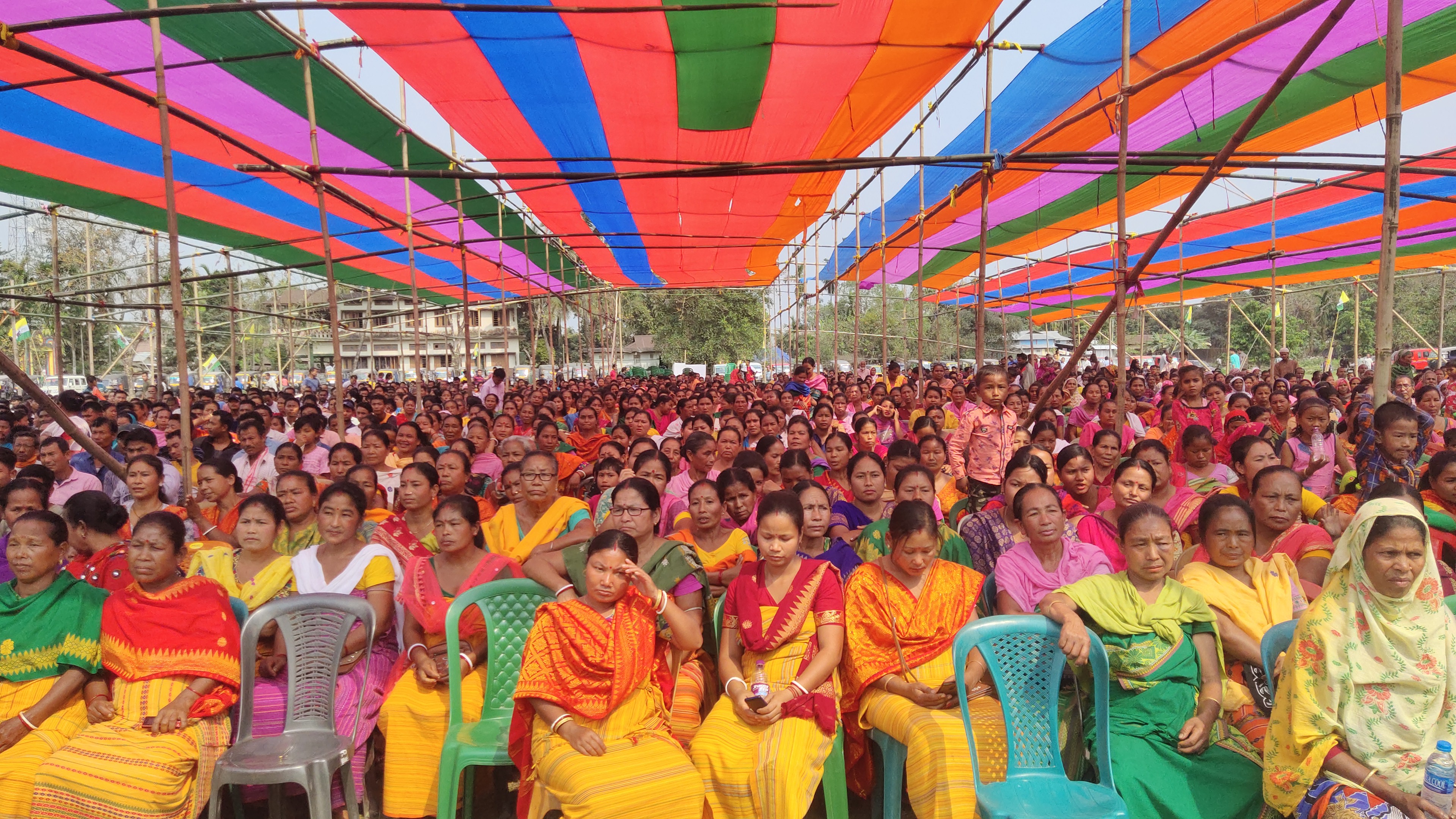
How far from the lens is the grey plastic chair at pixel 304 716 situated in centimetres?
296

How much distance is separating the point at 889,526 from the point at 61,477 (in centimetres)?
598

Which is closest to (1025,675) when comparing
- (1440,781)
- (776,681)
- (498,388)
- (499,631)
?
(776,681)

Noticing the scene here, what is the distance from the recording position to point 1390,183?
11.6ft

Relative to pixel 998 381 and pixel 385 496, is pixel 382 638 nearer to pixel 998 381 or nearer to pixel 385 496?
pixel 385 496

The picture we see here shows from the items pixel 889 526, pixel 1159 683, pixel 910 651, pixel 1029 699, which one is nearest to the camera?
pixel 1159 683

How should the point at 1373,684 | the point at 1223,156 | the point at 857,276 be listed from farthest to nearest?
the point at 857,276 → the point at 1223,156 → the point at 1373,684

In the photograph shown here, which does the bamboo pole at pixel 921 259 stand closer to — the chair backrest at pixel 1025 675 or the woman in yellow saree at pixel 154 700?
the chair backrest at pixel 1025 675

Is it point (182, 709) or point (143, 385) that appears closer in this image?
point (182, 709)

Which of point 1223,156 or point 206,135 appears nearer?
point 1223,156

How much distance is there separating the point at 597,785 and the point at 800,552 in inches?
66.7

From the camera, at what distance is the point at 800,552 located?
4.10 meters

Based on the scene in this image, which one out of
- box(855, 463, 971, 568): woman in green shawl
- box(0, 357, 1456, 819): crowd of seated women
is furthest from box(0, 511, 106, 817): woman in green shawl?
box(855, 463, 971, 568): woman in green shawl

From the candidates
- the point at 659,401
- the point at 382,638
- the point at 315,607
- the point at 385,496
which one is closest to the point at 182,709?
the point at 315,607

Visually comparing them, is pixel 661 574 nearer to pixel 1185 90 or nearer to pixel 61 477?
→ pixel 61 477
